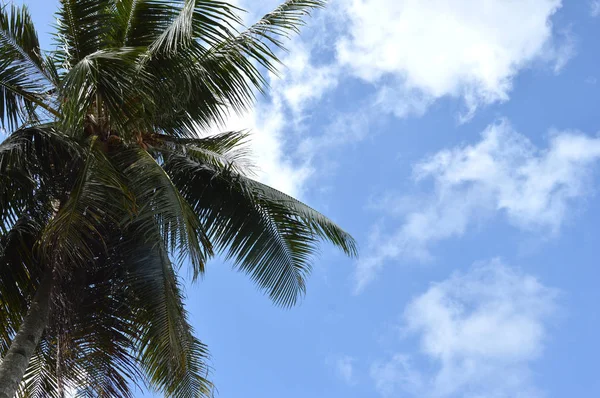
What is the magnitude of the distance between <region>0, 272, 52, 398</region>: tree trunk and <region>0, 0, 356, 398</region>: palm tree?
2cm

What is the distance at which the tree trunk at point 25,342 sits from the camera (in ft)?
26.2

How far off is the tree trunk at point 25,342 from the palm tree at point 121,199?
0.06 ft

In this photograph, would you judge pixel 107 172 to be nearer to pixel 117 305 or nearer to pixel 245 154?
pixel 117 305

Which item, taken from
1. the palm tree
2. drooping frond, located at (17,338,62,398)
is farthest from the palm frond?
drooping frond, located at (17,338,62,398)

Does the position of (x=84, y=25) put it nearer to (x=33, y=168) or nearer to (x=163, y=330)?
(x=33, y=168)

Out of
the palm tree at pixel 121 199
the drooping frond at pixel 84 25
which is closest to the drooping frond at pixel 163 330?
the palm tree at pixel 121 199

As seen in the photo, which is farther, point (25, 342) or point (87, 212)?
point (87, 212)

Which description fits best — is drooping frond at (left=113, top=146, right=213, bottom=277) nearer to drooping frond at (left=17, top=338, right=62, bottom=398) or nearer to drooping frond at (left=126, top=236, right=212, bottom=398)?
drooping frond at (left=126, top=236, right=212, bottom=398)

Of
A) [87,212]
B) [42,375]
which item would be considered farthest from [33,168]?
[42,375]

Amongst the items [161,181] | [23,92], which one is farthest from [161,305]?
[23,92]

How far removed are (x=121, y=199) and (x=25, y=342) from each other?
6.06 ft

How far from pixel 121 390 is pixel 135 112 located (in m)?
3.38

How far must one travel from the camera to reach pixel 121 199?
887 centimetres

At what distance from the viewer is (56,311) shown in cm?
911
